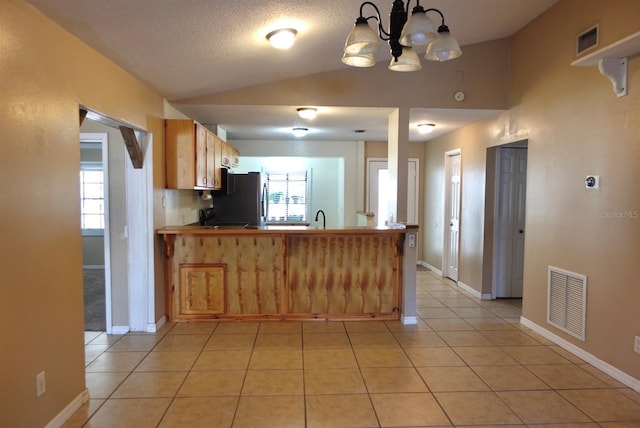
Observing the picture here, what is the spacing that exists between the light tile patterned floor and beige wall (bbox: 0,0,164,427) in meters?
0.49

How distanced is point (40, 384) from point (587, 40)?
4435 millimetres

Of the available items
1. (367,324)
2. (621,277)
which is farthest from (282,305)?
(621,277)

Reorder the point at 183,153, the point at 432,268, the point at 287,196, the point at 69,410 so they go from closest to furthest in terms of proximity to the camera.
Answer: the point at 69,410 < the point at 183,153 < the point at 432,268 < the point at 287,196

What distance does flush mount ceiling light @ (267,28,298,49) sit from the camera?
2.87 metres

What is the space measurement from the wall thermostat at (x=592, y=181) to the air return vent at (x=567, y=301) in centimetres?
74

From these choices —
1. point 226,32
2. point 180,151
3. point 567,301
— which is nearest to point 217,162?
point 180,151

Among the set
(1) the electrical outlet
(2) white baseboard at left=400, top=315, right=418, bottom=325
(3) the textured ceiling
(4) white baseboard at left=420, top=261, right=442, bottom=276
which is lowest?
(2) white baseboard at left=400, top=315, right=418, bottom=325

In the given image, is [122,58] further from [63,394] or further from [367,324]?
[367,324]

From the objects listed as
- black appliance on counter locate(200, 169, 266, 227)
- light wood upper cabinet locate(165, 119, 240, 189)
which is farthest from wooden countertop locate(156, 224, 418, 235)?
black appliance on counter locate(200, 169, 266, 227)

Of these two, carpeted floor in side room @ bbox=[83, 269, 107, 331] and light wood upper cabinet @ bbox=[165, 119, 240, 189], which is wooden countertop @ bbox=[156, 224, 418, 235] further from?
carpeted floor in side room @ bbox=[83, 269, 107, 331]

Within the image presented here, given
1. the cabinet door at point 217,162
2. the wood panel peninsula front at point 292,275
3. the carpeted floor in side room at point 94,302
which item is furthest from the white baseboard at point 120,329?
the cabinet door at point 217,162

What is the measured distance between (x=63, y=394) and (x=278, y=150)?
5162 millimetres

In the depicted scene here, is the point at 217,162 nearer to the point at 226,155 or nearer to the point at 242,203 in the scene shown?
the point at 226,155

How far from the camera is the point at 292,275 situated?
419 centimetres
